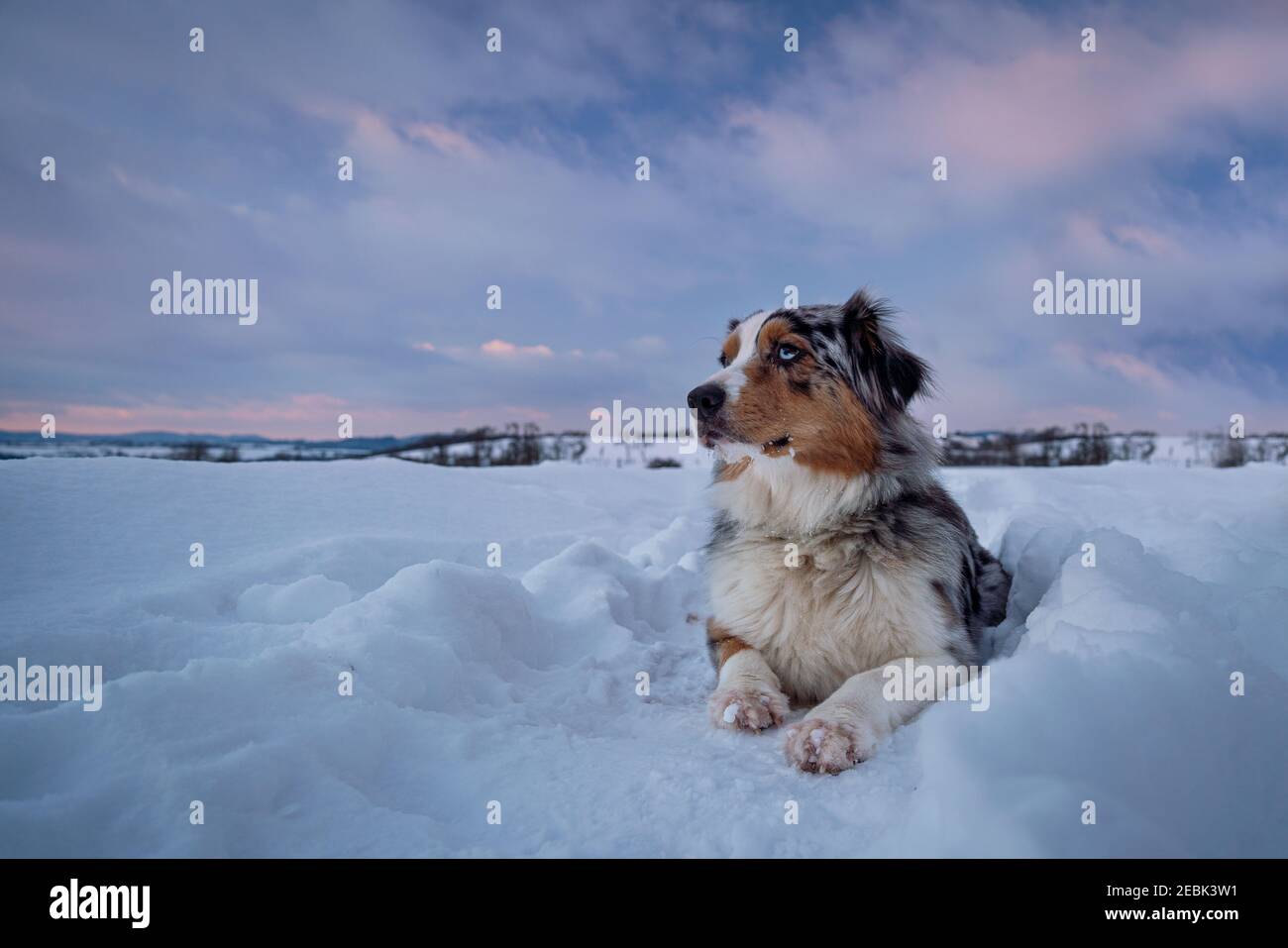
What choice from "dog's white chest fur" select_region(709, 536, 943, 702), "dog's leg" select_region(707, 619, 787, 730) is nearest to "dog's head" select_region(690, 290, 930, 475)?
"dog's white chest fur" select_region(709, 536, 943, 702)

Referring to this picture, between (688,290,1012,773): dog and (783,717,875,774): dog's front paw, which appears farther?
(688,290,1012,773): dog

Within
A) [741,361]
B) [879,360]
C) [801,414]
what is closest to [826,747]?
[801,414]

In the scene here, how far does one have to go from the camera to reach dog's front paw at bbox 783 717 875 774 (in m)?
2.56

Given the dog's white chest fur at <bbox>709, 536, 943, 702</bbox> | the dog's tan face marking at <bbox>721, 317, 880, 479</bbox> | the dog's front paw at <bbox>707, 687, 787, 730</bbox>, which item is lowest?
the dog's front paw at <bbox>707, 687, 787, 730</bbox>

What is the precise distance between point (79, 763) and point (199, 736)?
12.4 inches

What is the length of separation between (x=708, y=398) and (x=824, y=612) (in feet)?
4.65

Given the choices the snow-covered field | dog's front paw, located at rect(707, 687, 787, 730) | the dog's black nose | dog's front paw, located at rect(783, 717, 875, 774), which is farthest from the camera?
the dog's black nose

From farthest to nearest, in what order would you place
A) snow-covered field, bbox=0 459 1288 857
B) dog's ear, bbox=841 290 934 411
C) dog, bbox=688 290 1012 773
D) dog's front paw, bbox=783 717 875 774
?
dog's ear, bbox=841 290 934 411, dog, bbox=688 290 1012 773, dog's front paw, bbox=783 717 875 774, snow-covered field, bbox=0 459 1288 857

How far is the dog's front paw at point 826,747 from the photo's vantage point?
2.56 meters

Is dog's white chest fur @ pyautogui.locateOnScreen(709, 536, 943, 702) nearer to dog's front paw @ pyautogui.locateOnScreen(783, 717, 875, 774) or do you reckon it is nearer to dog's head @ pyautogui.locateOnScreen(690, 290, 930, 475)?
dog's head @ pyautogui.locateOnScreen(690, 290, 930, 475)

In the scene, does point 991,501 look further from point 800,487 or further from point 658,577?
point 800,487

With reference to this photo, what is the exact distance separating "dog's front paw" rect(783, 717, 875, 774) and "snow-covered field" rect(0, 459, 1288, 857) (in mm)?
62
